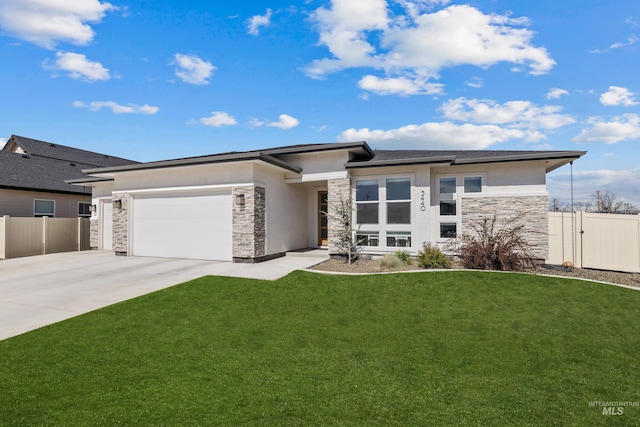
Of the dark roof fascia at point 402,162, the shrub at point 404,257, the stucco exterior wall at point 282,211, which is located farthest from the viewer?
Answer: the stucco exterior wall at point 282,211

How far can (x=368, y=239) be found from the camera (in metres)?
13.2

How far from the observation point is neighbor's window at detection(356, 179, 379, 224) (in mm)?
13062

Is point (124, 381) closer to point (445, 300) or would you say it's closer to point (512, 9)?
point (445, 300)

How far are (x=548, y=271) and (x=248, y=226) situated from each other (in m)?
10.4

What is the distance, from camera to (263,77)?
15.0 m

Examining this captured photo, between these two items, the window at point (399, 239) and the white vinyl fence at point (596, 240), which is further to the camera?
the window at point (399, 239)

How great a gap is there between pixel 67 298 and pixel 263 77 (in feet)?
38.5

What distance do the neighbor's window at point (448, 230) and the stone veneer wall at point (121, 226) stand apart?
1342 cm

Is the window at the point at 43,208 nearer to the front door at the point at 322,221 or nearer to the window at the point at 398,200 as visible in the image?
the front door at the point at 322,221

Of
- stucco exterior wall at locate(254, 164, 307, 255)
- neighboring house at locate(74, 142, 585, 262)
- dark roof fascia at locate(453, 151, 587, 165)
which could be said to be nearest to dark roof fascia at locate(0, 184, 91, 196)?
neighboring house at locate(74, 142, 585, 262)

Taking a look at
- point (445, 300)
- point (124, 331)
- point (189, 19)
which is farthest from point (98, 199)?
point (445, 300)

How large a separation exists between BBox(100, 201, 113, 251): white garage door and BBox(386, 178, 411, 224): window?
48.0ft

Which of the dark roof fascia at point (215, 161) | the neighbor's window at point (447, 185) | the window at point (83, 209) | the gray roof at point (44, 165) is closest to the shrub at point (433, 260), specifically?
the neighbor's window at point (447, 185)

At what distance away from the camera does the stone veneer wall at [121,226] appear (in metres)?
14.0
